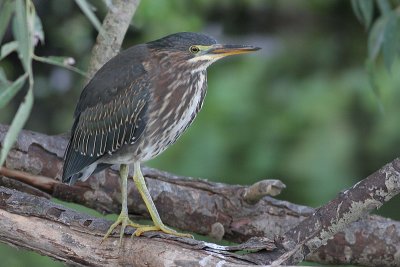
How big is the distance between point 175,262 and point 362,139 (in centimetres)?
234

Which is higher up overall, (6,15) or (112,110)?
(6,15)

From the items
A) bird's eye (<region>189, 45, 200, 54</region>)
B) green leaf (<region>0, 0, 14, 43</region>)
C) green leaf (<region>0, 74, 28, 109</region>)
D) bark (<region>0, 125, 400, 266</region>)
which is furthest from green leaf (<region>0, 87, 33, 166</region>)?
bark (<region>0, 125, 400, 266</region>)

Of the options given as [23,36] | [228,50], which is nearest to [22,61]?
[23,36]

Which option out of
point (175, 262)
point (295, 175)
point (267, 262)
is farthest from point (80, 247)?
point (295, 175)

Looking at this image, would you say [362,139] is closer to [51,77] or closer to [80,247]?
[51,77]

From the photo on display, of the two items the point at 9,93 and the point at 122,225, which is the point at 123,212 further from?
the point at 9,93

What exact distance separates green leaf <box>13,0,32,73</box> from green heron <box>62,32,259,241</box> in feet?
2.25

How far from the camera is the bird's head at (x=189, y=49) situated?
8.70 feet

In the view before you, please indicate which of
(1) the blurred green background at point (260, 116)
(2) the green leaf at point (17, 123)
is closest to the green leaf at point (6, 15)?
(2) the green leaf at point (17, 123)

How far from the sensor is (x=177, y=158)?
4.36m

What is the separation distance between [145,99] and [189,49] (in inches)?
7.4

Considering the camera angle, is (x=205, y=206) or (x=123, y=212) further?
(x=205, y=206)

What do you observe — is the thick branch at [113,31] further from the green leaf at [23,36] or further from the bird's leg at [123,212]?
the green leaf at [23,36]

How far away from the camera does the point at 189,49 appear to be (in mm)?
2709
